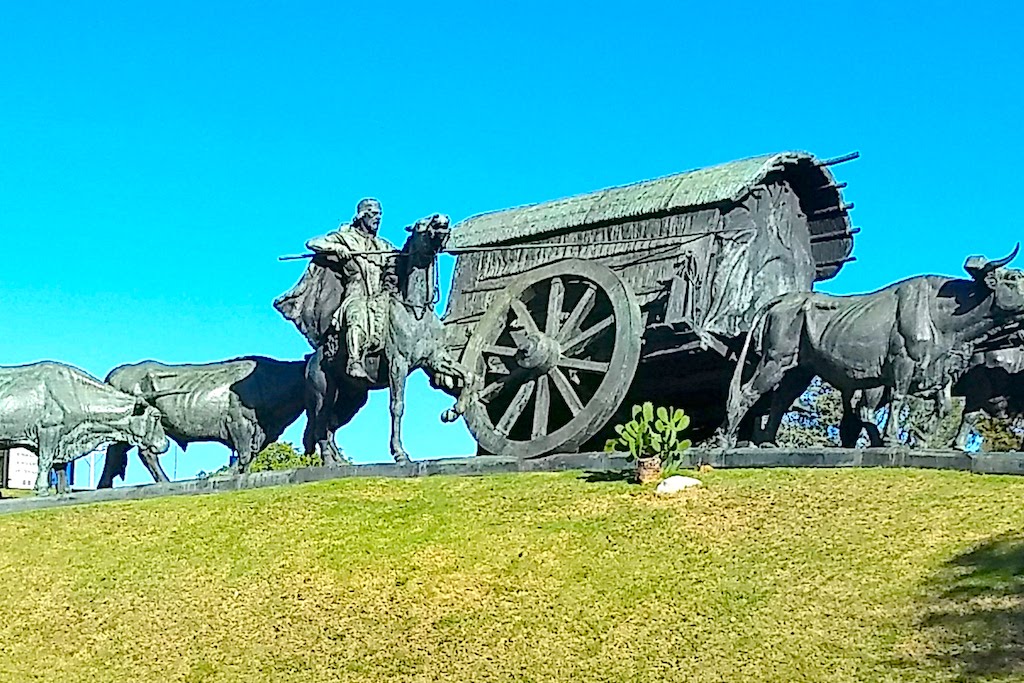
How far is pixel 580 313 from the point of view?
21406 millimetres

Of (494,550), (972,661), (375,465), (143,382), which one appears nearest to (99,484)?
(143,382)

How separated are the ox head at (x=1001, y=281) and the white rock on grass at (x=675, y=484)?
4038 millimetres

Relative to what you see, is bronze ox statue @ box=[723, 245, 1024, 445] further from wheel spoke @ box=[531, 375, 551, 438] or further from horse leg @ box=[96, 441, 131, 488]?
horse leg @ box=[96, 441, 131, 488]

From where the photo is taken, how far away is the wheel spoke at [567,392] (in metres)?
20.8

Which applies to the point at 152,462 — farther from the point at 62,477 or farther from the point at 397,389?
the point at 397,389

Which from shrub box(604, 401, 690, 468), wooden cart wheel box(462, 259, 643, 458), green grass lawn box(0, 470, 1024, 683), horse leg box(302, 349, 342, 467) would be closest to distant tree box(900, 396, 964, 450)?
green grass lawn box(0, 470, 1024, 683)

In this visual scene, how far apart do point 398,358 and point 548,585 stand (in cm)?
611

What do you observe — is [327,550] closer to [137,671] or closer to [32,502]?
[137,671]

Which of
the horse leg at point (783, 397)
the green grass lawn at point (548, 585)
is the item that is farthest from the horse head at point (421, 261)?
the horse leg at point (783, 397)

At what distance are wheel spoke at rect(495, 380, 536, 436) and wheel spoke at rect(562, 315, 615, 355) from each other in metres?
0.65

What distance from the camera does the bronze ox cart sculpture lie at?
61.8 feet

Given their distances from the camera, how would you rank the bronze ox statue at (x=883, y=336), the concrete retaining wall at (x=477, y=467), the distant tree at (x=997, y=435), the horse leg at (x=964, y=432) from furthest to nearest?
the distant tree at (x=997, y=435)
the horse leg at (x=964, y=432)
the bronze ox statue at (x=883, y=336)
the concrete retaining wall at (x=477, y=467)

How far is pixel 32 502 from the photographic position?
64.6 feet

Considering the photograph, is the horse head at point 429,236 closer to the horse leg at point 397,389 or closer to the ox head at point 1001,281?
the horse leg at point 397,389
